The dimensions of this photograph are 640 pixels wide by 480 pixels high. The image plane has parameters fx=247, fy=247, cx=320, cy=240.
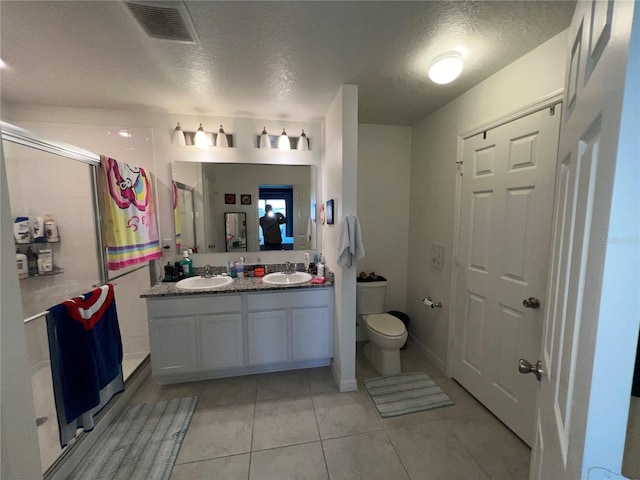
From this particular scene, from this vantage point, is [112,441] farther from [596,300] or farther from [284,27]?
[284,27]

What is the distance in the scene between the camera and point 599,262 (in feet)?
1.28

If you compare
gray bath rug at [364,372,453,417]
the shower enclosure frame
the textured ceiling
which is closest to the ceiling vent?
the textured ceiling

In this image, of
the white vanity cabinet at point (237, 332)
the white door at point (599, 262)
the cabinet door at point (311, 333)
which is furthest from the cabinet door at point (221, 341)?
the white door at point (599, 262)

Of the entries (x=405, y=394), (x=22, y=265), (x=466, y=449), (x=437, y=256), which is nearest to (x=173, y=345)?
(x=22, y=265)

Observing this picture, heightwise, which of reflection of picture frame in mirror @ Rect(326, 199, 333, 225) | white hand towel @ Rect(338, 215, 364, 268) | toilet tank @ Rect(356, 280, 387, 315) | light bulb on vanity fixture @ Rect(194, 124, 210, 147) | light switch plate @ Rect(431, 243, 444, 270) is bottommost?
toilet tank @ Rect(356, 280, 387, 315)

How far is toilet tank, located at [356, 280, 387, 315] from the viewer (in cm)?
247

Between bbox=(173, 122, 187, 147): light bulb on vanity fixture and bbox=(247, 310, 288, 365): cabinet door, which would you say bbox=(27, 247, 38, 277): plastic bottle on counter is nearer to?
bbox=(173, 122, 187, 147): light bulb on vanity fixture

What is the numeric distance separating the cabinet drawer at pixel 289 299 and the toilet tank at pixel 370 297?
42 centimetres

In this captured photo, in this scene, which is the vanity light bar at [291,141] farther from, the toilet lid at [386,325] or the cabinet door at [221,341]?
the toilet lid at [386,325]

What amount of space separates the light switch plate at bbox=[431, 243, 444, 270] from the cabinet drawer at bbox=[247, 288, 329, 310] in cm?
106

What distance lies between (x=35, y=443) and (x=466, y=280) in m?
2.36

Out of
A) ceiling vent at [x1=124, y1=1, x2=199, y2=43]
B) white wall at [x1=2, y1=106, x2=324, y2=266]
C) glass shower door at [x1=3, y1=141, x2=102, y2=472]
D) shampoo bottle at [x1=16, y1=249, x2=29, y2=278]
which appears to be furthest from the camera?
white wall at [x1=2, y1=106, x2=324, y2=266]

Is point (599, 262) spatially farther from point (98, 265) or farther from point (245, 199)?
point (98, 265)

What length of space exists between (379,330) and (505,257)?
1.13 m
